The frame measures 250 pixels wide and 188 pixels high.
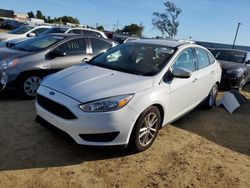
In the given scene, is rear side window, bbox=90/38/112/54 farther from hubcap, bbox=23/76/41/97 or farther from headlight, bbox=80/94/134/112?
headlight, bbox=80/94/134/112

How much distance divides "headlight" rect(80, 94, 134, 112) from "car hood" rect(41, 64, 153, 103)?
65mm

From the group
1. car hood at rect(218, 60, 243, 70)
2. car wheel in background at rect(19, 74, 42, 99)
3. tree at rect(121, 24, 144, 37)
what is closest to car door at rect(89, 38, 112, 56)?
car wheel in background at rect(19, 74, 42, 99)

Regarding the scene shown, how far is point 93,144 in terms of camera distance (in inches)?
131

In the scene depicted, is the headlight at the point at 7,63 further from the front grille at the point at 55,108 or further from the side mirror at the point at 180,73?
the side mirror at the point at 180,73

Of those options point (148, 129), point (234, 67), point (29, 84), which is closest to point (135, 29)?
point (234, 67)

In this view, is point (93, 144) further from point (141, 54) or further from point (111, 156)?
point (141, 54)

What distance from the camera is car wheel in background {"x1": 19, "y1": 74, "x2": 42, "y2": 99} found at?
5659 mm

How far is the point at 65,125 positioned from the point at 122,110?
0.78m

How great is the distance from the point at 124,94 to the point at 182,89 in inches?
55.4

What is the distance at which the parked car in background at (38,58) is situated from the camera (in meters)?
5.50

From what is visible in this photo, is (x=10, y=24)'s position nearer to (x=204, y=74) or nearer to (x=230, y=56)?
(x=230, y=56)

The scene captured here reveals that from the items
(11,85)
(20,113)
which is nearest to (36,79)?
(11,85)

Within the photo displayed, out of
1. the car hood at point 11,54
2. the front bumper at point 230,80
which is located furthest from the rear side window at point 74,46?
the front bumper at point 230,80

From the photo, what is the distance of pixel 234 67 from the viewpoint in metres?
8.74
